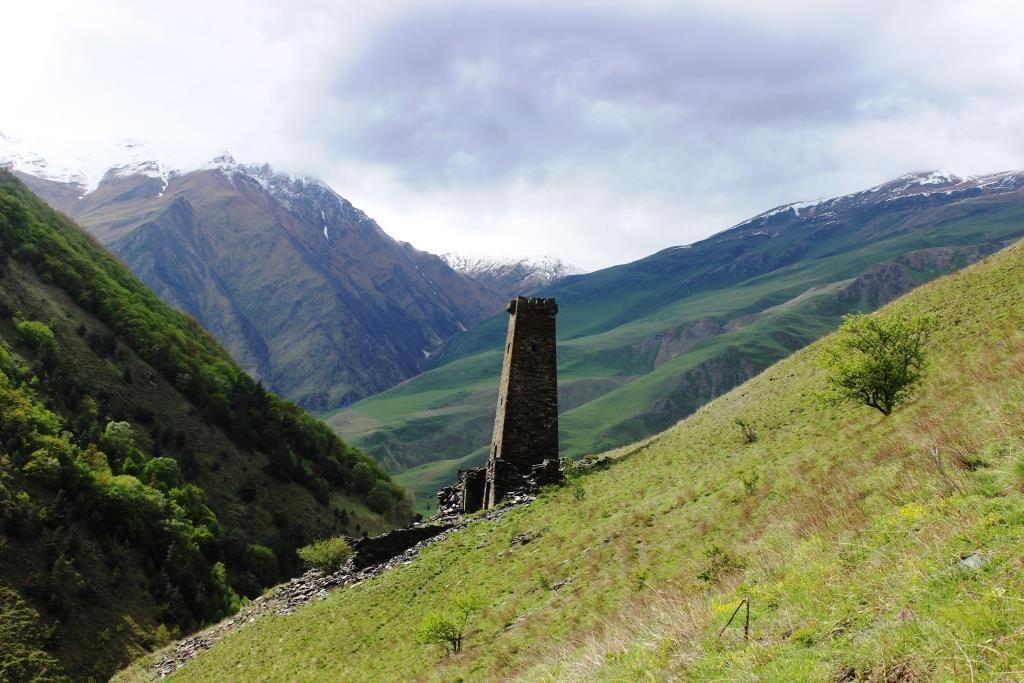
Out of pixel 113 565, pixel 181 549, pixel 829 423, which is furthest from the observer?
pixel 181 549

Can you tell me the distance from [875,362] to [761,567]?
Answer: 14.9 m

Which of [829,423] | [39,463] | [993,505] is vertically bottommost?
[829,423]

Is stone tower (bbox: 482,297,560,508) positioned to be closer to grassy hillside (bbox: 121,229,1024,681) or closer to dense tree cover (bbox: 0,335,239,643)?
grassy hillside (bbox: 121,229,1024,681)

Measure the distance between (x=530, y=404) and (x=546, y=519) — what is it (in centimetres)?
1157

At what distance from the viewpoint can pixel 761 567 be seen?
10.6 meters

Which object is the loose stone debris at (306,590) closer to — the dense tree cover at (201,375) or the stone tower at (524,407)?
the stone tower at (524,407)

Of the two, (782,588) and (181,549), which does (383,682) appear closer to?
(782,588)

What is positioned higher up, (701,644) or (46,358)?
(46,358)

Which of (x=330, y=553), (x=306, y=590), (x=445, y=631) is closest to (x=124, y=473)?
(x=330, y=553)

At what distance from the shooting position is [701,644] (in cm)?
817

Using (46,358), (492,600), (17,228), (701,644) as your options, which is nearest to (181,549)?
(46,358)

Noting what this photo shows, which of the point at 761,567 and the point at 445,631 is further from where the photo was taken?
the point at 445,631

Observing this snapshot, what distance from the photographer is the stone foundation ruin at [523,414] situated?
117 ft

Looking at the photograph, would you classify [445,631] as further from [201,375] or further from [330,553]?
[201,375]
